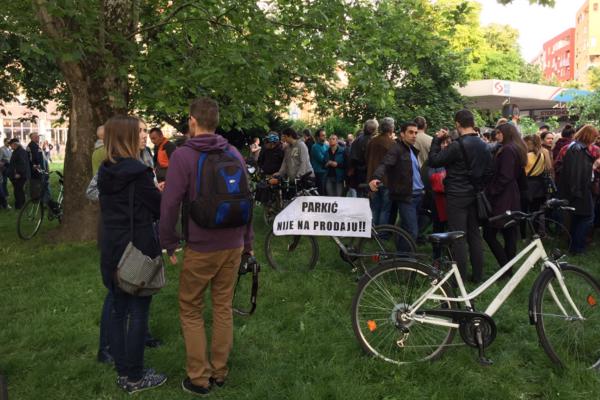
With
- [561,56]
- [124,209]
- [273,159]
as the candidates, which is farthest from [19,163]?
[561,56]

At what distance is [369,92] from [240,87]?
2.11 meters

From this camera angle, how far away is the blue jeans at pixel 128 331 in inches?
134

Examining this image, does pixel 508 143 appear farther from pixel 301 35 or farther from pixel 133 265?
pixel 133 265

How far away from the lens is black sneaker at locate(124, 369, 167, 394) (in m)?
3.52

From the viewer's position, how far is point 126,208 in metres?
3.27

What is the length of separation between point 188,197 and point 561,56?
116 m

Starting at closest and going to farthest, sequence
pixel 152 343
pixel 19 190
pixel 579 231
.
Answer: pixel 152 343, pixel 579 231, pixel 19 190

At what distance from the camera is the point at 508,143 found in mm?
6020

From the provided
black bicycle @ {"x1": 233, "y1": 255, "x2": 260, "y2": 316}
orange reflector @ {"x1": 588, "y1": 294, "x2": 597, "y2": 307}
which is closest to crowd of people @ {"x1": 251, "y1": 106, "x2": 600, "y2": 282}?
orange reflector @ {"x1": 588, "y1": 294, "x2": 597, "y2": 307}

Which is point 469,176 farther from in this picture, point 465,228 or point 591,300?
point 591,300

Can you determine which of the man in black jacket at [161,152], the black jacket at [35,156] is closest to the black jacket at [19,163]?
the black jacket at [35,156]

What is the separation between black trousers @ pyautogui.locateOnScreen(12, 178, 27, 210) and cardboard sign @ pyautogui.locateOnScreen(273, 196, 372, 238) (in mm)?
9971

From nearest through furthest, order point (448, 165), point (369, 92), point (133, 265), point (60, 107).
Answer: point (133, 265)
point (448, 165)
point (369, 92)
point (60, 107)

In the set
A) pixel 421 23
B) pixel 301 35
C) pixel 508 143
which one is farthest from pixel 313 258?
pixel 421 23
